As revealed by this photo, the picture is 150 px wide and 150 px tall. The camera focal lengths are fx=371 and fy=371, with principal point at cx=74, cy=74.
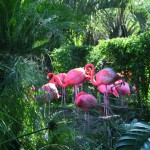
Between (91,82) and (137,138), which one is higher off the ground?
(91,82)

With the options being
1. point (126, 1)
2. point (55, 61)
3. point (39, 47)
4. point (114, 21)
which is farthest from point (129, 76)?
point (114, 21)

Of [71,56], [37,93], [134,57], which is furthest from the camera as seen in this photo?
[71,56]

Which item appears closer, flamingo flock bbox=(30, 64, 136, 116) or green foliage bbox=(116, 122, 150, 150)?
green foliage bbox=(116, 122, 150, 150)

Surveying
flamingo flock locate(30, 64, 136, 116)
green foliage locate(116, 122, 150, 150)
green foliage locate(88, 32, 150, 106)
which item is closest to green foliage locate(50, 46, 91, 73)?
flamingo flock locate(30, 64, 136, 116)

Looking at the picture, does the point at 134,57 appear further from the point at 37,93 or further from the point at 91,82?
the point at 37,93

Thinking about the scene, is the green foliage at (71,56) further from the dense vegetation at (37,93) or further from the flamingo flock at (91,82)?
the flamingo flock at (91,82)

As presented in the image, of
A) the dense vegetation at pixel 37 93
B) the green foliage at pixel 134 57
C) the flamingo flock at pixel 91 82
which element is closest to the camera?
the dense vegetation at pixel 37 93

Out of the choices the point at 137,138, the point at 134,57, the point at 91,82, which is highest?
the point at 134,57

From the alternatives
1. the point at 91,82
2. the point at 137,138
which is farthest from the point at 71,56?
the point at 137,138

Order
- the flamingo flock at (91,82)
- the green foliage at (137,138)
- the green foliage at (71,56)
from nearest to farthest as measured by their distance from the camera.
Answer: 1. the green foliage at (137,138)
2. the flamingo flock at (91,82)
3. the green foliage at (71,56)

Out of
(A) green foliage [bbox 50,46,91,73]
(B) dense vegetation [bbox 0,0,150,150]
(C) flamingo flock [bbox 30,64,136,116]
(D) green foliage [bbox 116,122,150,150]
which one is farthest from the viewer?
(A) green foliage [bbox 50,46,91,73]

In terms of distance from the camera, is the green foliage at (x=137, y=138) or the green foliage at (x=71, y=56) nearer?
the green foliage at (x=137, y=138)

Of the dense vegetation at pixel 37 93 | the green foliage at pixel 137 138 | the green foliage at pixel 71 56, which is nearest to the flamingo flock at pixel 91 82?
the dense vegetation at pixel 37 93

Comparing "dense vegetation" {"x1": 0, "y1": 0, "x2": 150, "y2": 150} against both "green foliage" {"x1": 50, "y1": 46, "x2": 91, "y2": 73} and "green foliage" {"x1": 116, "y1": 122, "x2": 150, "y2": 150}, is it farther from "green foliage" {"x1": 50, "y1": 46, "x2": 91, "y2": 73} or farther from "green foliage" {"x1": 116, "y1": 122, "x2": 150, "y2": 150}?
"green foliage" {"x1": 50, "y1": 46, "x2": 91, "y2": 73}
